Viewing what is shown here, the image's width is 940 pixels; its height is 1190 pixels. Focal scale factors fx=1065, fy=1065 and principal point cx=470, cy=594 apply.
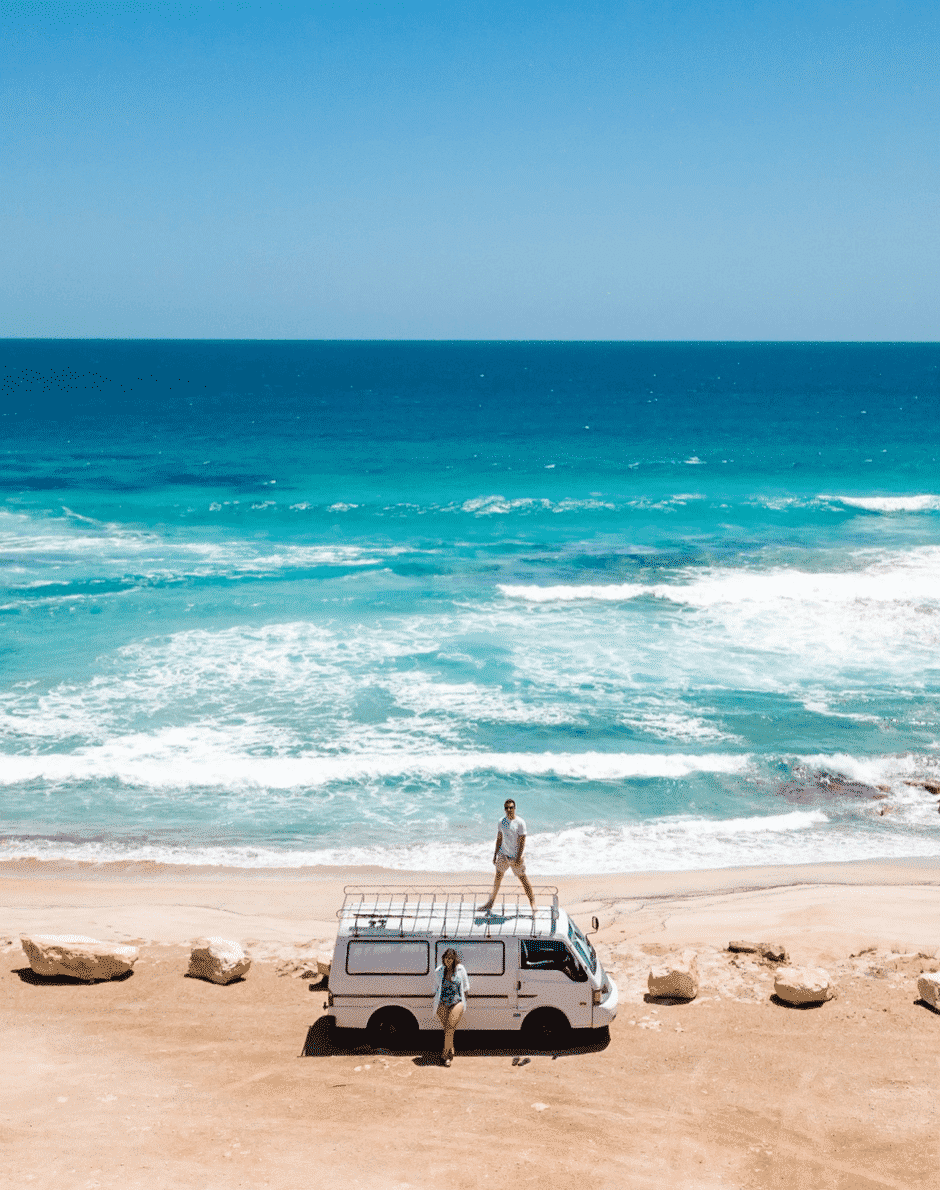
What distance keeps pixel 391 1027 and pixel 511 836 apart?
2.88 metres

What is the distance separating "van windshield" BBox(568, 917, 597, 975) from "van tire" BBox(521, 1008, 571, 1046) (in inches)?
26.0

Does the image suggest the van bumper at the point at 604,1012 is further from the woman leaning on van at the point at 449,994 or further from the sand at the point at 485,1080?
the woman leaning on van at the point at 449,994

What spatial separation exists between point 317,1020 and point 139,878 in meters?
6.78

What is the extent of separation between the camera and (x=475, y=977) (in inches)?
480

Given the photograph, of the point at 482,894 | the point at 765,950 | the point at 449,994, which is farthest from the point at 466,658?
the point at 449,994

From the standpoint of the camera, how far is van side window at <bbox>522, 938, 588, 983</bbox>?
1220cm

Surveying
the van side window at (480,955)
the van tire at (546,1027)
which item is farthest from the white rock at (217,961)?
the van tire at (546,1027)

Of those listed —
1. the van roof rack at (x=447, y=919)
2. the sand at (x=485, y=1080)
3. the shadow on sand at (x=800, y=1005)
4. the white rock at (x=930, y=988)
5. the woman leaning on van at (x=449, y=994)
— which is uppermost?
the van roof rack at (x=447, y=919)

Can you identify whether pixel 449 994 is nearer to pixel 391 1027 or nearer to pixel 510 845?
pixel 391 1027

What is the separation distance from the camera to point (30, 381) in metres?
133

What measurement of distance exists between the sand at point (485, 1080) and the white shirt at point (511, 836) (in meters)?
2.26

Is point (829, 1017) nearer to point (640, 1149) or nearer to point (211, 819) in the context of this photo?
point (640, 1149)

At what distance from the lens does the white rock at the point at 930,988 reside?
43.8 ft

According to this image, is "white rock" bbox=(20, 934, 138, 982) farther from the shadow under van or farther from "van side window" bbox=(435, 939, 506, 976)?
"van side window" bbox=(435, 939, 506, 976)
